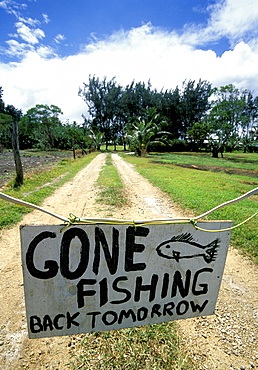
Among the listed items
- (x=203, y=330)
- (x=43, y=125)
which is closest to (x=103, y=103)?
(x=43, y=125)

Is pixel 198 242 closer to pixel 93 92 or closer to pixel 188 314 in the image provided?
pixel 188 314

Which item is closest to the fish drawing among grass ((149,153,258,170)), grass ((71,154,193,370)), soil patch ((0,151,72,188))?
grass ((71,154,193,370))

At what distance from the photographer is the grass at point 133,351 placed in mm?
1603

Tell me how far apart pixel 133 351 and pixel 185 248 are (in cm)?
107

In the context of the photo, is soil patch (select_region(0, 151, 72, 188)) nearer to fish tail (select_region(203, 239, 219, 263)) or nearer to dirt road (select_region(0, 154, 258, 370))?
dirt road (select_region(0, 154, 258, 370))

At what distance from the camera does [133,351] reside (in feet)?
5.60

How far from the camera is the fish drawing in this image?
4.46ft

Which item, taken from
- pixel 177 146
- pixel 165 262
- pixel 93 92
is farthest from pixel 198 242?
pixel 93 92

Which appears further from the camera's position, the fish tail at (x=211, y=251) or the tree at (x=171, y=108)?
the tree at (x=171, y=108)

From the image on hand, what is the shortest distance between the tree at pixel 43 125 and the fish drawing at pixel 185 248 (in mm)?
38087

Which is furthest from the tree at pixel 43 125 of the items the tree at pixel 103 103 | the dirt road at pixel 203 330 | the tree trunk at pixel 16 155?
the dirt road at pixel 203 330

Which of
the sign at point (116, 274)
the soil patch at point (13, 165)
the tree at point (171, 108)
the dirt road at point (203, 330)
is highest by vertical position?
the tree at point (171, 108)

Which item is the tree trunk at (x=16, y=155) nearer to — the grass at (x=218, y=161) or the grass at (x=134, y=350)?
the grass at (x=134, y=350)

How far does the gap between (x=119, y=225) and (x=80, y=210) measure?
3985 mm
